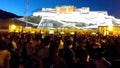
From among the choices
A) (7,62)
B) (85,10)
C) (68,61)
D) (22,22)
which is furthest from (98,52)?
(85,10)

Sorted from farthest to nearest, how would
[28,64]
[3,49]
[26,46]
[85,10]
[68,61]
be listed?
[85,10] < [26,46] < [68,61] < [3,49] < [28,64]

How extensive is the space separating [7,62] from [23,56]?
2.77 meters

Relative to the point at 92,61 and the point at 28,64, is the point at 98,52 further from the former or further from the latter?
the point at 28,64

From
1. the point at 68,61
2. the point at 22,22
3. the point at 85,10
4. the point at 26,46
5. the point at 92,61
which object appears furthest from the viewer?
the point at 85,10

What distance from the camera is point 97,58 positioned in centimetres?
696

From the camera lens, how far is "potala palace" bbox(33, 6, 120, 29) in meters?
63.8

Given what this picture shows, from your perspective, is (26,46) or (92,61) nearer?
(92,61)

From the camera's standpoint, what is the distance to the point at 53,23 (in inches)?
2486

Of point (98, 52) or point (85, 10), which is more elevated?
point (85, 10)

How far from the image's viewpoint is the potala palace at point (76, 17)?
63.8 m

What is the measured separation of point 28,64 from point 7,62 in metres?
1.56

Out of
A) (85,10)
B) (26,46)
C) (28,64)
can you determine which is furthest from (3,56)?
(85,10)

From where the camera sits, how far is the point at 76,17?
66.7 meters

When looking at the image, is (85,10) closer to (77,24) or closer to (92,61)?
(77,24)
